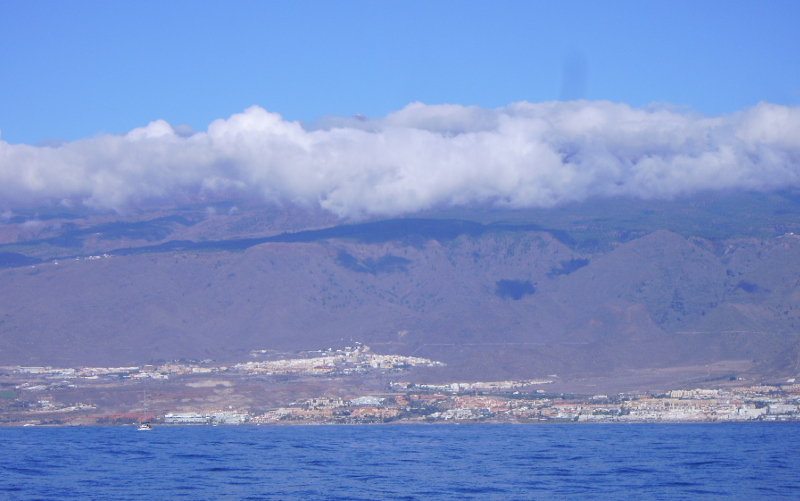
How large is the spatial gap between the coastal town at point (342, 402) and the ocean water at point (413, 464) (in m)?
8.57

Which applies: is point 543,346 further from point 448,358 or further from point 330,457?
point 330,457

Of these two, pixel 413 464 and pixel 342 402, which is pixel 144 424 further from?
pixel 413 464

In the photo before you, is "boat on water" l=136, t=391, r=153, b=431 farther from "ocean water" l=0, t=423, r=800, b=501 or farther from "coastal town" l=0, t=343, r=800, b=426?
"ocean water" l=0, t=423, r=800, b=501

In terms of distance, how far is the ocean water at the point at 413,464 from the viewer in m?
57.9

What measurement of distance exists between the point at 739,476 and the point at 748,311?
108777 mm

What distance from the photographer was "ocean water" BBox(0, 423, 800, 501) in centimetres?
5788

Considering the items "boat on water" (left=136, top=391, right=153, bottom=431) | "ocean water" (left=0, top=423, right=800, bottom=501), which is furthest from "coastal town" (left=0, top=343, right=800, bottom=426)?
"ocean water" (left=0, top=423, right=800, bottom=501)

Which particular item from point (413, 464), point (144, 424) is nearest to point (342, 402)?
point (144, 424)

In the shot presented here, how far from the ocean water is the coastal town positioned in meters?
8.57

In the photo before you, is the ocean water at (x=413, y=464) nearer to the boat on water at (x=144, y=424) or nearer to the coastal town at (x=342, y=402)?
the boat on water at (x=144, y=424)

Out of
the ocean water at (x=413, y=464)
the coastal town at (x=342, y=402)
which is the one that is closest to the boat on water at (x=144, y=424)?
the coastal town at (x=342, y=402)

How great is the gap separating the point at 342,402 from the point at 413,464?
4901cm

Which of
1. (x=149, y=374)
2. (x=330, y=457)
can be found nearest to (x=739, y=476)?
(x=330, y=457)

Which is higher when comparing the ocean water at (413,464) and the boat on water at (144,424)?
the boat on water at (144,424)
